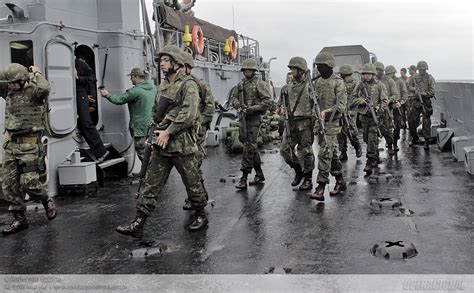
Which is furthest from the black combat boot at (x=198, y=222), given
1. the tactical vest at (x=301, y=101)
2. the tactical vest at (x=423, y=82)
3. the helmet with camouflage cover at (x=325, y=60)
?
the tactical vest at (x=423, y=82)

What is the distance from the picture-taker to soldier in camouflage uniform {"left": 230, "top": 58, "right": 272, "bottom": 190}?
7.43 metres

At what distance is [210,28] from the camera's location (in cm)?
1608

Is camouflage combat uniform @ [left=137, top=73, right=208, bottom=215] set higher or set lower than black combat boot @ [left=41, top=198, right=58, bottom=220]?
higher

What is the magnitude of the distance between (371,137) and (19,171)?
18.4 feet

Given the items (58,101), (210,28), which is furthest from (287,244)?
(210,28)

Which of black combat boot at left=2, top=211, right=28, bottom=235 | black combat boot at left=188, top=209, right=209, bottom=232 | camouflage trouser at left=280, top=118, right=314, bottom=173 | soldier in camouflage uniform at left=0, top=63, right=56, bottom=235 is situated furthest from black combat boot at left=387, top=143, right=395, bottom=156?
black combat boot at left=2, top=211, right=28, bottom=235

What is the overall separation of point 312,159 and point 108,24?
4112 millimetres

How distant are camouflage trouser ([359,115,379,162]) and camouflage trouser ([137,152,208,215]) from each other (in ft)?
13.4

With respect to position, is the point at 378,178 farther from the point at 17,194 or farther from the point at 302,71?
the point at 17,194

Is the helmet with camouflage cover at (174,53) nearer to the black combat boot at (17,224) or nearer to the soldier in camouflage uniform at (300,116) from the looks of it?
the soldier in camouflage uniform at (300,116)

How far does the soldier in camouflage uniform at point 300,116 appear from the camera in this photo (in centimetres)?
688

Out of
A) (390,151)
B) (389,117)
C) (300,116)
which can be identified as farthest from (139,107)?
(390,151)

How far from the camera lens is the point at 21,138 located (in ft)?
18.4

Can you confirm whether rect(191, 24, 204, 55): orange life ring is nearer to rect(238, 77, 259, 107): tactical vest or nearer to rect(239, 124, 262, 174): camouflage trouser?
rect(238, 77, 259, 107): tactical vest
